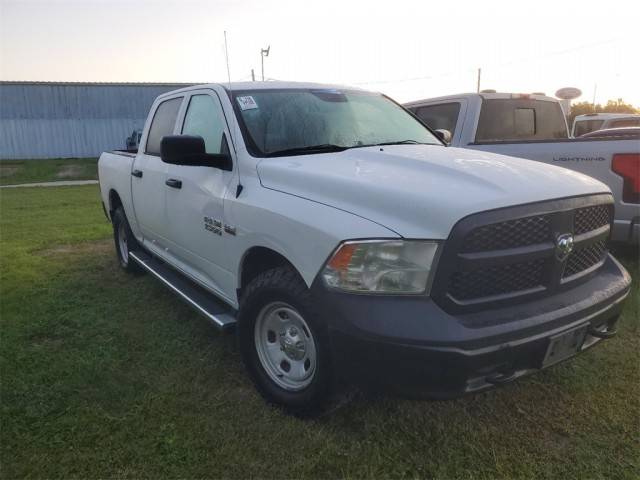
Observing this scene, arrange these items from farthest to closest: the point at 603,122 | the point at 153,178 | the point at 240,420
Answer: the point at 603,122, the point at 153,178, the point at 240,420

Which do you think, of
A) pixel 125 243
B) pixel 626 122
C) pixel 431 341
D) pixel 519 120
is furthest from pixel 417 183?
pixel 626 122

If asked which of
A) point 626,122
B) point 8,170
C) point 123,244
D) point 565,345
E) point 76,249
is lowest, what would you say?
point 8,170

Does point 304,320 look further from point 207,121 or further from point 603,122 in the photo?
point 603,122

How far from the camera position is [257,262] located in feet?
9.57

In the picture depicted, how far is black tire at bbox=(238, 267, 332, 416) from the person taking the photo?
2330 millimetres

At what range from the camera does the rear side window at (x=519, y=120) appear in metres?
5.95

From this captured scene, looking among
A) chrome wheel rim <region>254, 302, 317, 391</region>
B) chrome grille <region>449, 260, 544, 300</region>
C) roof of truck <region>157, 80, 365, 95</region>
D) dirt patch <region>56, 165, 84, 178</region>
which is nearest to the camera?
chrome grille <region>449, 260, 544, 300</region>

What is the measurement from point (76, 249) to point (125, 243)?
183cm

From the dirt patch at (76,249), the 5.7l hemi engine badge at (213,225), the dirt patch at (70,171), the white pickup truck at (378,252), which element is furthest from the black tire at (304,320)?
the dirt patch at (70,171)

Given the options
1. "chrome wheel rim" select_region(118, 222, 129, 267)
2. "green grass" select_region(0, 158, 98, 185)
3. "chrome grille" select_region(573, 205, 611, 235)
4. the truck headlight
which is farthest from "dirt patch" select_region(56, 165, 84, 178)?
"chrome grille" select_region(573, 205, 611, 235)

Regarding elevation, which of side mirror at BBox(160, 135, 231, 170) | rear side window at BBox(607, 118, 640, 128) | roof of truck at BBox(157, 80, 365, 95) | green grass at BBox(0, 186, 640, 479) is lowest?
green grass at BBox(0, 186, 640, 479)

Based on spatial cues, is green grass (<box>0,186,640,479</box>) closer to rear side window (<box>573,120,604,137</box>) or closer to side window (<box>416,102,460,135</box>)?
side window (<box>416,102,460,135</box>)

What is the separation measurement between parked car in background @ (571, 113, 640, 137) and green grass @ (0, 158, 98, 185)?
18903 millimetres

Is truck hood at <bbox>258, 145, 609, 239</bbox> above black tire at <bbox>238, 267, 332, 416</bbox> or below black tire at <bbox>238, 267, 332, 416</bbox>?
above
